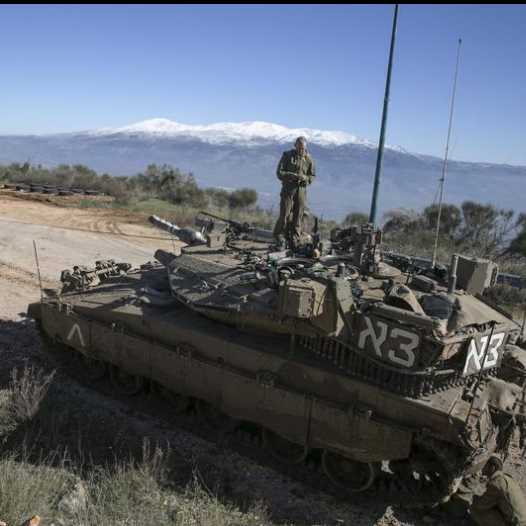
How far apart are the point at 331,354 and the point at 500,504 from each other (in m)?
2.46

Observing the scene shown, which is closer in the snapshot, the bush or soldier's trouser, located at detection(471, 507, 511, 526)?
soldier's trouser, located at detection(471, 507, 511, 526)

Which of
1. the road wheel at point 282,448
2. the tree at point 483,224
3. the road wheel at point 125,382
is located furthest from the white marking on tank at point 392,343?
the tree at point 483,224

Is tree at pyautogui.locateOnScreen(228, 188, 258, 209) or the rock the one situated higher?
tree at pyautogui.locateOnScreen(228, 188, 258, 209)

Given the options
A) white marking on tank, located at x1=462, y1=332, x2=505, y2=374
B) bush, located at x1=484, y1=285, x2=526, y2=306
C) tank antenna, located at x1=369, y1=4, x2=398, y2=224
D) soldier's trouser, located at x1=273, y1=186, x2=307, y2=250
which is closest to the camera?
white marking on tank, located at x1=462, y1=332, x2=505, y2=374

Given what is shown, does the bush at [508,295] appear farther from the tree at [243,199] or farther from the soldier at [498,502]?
the tree at [243,199]

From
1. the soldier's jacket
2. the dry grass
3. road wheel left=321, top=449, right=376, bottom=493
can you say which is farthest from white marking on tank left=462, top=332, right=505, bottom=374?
the soldier's jacket

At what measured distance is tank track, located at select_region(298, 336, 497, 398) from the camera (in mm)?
6406

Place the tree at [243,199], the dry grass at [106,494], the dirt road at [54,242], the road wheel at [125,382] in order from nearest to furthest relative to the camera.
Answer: the dry grass at [106,494] < the road wheel at [125,382] < the dirt road at [54,242] < the tree at [243,199]

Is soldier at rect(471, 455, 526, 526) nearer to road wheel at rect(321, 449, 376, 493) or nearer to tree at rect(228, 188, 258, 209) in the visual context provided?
road wheel at rect(321, 449, 376, 493)

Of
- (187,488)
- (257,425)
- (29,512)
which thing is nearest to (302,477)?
(257,425)

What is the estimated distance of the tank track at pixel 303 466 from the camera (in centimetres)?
655

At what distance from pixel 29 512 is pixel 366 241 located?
5.40 meters

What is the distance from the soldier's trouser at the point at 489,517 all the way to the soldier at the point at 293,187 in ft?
17.5

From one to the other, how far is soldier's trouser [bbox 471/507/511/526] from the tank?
1.69ft
